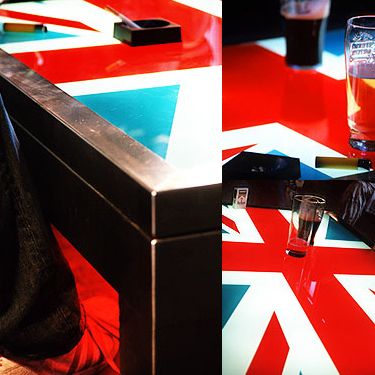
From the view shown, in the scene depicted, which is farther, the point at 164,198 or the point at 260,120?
the point at 260,120

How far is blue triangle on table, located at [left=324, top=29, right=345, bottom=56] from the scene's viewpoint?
2.21m

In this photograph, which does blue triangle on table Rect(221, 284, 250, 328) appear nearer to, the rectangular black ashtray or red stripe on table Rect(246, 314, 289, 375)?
red stripe on table Rect(246, 314, 289, 375)

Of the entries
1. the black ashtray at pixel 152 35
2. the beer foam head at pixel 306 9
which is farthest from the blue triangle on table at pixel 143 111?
the beer foam head at pixel 306 9

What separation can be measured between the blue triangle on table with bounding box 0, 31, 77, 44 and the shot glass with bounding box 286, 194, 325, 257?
3.23 feet

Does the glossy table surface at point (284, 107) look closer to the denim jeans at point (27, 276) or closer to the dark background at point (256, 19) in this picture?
the dark background at point (256, 19)

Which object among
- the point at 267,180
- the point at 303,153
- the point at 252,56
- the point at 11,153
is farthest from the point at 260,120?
the point at 11,153

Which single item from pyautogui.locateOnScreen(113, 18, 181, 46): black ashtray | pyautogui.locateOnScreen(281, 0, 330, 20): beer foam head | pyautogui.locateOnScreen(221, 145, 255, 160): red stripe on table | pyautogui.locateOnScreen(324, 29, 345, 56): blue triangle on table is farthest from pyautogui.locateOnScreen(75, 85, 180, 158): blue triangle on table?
pyautogui.locateOnScreen(324, 29, 345, 56): blue triangle on table

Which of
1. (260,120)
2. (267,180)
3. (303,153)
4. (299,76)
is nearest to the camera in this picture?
(267,180)

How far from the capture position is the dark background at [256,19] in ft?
8.62

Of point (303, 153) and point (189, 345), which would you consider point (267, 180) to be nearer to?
point (303, 153)

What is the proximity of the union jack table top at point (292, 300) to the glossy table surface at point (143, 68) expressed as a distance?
0.75ft

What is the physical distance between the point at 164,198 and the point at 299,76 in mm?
1158

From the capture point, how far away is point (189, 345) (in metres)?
1.02

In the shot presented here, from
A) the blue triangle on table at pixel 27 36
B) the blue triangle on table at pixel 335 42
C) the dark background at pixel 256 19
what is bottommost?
the dark background at pixel 256 19
